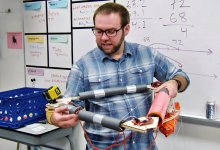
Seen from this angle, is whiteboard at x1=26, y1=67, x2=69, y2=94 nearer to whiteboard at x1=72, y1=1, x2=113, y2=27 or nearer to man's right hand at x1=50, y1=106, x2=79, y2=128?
whiteboard at x1=72, y1=1, x2=113, y2=27

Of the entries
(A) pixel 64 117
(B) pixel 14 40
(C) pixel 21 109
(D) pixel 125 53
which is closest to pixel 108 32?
(D) pixel 125 53

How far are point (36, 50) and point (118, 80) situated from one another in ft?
4.86

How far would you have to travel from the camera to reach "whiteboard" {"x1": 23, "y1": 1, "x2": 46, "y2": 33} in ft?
8.66

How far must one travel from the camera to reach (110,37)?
144cm

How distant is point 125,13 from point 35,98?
113 centimetres

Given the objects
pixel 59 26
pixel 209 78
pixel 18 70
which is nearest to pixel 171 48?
pixel 209 78

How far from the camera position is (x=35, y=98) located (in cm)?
223

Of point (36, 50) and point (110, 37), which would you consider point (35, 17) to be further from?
point (110, 37)

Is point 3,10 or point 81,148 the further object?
point 3,10

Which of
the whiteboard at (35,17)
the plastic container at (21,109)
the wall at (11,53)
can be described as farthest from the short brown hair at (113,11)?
the wall at (11,53)

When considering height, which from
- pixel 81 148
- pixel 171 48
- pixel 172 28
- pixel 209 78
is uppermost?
pixel 172 28

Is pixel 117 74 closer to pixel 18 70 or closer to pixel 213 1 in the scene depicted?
pixel 213 1

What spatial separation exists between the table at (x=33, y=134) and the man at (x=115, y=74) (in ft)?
2.24

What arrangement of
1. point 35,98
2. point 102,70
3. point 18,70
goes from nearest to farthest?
point 102,70
point 35,98
point 18,70
